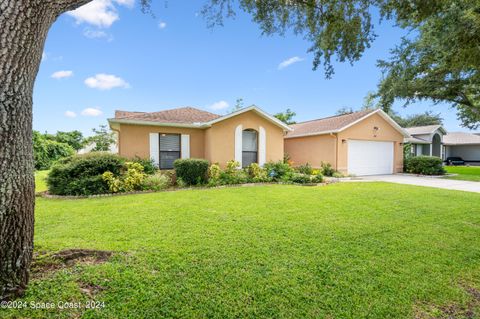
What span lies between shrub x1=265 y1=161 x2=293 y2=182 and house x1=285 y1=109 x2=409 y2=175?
4.92 m

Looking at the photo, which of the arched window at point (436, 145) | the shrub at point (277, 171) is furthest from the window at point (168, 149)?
the arched window at point (436, 145)

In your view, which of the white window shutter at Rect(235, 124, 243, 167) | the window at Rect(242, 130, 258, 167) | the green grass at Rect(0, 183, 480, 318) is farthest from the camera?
the window at Rect(242, 130, 258, 167)

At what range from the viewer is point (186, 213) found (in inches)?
236

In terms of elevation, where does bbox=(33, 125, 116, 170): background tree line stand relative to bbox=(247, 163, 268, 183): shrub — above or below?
above

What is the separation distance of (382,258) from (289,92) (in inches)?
865

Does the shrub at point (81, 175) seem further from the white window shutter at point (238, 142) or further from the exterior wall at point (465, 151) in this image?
the exterior wall at point (465, 151)

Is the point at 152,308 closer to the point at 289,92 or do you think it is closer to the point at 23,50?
the point at 23,50

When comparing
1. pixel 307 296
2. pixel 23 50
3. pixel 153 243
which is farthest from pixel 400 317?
pixel 23 50

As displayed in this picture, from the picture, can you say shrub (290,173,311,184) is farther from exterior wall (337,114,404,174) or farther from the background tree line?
the background tree line

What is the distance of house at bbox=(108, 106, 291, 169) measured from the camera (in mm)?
11609

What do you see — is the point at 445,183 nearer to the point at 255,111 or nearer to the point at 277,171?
the point at 277,171

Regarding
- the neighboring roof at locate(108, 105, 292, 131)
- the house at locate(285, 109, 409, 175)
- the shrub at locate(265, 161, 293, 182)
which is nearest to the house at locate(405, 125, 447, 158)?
the house at locate(285, 109, 409, 175)

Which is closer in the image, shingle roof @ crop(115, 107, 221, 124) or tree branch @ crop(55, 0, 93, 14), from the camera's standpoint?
tree branch @ crop(55, 0, 93, 14)

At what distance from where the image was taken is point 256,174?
1212 centimetres
